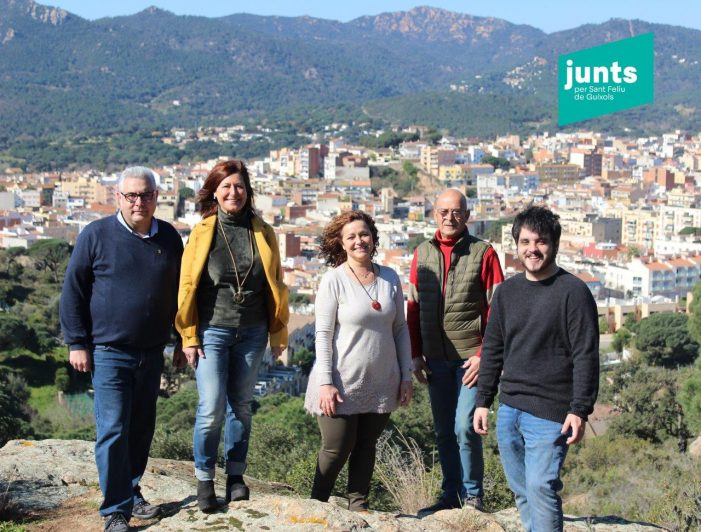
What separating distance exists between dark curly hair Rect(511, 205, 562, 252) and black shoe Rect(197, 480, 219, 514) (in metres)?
0.97

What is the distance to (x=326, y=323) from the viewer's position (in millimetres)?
2574

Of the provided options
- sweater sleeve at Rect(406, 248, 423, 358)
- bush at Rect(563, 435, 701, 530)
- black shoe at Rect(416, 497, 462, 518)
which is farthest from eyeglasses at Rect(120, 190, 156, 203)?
bush at Rect(563, 435, 701, 530)

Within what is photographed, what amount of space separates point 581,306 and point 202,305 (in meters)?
0.92

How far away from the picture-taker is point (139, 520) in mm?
2600

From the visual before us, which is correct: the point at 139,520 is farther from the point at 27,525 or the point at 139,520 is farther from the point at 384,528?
the point at 384,528

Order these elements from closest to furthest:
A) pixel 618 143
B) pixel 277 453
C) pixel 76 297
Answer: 1. pixel 76 297
2. pixel 277 453
3. pixel 618 143

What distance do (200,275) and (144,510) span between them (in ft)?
1.97

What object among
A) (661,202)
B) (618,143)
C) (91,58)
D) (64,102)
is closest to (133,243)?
(661,202)

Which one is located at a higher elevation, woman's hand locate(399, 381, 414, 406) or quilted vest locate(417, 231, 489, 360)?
quilted vest locate(417, 231, 489, 360)

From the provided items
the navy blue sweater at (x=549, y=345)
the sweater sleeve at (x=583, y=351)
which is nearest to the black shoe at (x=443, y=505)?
the navy blue sweater at (x=549, y=345)

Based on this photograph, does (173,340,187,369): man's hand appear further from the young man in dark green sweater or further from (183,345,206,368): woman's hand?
the young man in dark green sweater

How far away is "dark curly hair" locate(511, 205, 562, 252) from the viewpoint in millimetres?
2302

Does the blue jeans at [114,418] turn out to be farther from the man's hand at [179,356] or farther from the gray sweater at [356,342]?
the gray sweater at [356,342]

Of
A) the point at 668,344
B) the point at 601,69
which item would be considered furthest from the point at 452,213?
the point at 668,344
